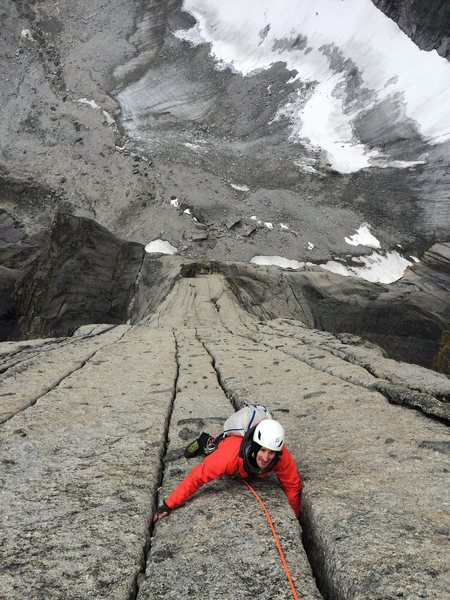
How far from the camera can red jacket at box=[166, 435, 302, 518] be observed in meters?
5.67

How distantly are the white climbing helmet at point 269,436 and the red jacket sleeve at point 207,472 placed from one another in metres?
0.46

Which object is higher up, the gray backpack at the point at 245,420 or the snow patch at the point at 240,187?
the gray backpack at the point at 245,420

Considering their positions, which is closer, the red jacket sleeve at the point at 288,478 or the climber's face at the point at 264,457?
the climber's face at the point at 264,457

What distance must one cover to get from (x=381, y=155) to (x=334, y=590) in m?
61.3

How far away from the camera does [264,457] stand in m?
5.66

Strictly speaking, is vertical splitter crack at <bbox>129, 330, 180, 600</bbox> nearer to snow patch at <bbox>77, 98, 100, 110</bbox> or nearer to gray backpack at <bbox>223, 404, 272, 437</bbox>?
gray backpack at <bbox>223, 404, 272, 437</bbox>

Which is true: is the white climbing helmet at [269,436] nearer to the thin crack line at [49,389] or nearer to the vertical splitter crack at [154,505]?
the vertical splitter crack at [154,505]

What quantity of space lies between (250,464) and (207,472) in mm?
566

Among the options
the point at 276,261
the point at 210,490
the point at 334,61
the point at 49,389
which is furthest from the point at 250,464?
the point at 334,61

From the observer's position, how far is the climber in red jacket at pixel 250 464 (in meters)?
5.61

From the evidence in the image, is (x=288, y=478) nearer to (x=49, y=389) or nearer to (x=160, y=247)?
(x=49, y=389)

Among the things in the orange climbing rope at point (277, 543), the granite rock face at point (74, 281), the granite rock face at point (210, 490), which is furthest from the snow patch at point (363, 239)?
the orange climbing rope at point (277, 543)

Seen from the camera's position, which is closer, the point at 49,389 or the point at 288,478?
the point at 288,478

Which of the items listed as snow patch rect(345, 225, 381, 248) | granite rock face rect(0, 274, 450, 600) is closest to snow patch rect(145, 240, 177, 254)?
snow patch rect(345, 225, 381, 248)
